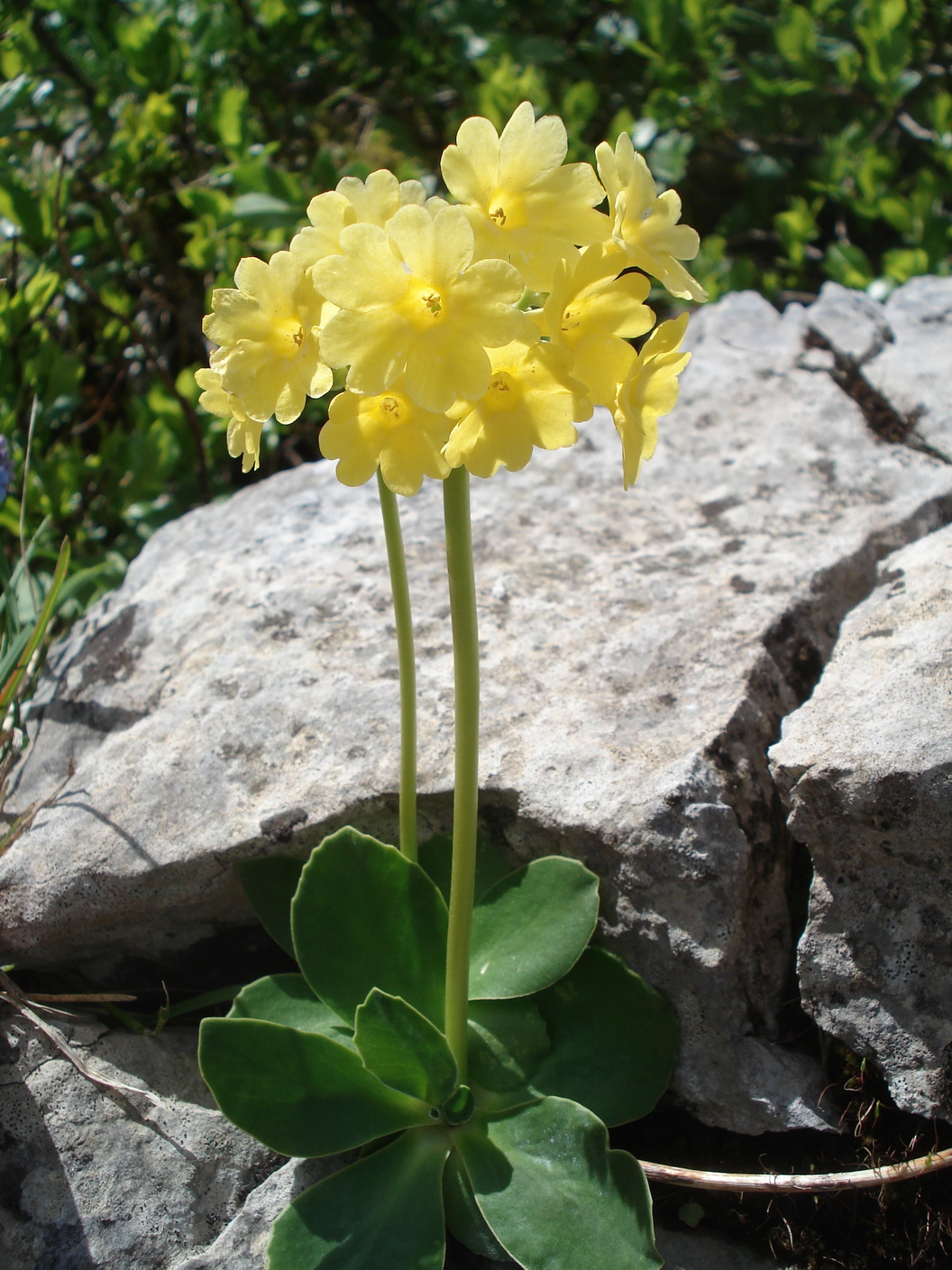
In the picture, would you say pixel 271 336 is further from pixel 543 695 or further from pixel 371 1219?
pixel 371 1219

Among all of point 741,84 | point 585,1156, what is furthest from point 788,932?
point 741,84

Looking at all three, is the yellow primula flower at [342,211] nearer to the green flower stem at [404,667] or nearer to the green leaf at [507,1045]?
the green flower stem at [404,667]

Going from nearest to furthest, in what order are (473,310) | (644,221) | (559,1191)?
(473,310)
(644,221)
(559,1191)

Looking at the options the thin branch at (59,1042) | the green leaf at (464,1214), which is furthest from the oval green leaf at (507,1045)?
the thin branch at (59,1042)

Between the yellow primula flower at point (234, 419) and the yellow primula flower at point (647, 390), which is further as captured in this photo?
the yellow primula flower at point (234, 419)

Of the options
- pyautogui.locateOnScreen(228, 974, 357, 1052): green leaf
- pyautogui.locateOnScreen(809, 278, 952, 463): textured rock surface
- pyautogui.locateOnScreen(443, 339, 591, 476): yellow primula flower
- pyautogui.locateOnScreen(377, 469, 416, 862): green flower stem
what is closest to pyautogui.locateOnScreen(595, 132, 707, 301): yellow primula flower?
pyautogui.locateOnScreen(443, 339, 591, 476): yellow primula flower

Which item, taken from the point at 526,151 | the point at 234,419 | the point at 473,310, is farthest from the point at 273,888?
the point at 526,151

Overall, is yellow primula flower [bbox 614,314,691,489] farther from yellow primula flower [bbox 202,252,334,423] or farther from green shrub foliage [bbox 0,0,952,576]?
green shrub foliage [bbox 0,0,952,576]

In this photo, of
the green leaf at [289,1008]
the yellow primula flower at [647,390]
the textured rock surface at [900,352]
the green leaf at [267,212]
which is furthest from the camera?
the green leaf at [267,212]
